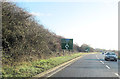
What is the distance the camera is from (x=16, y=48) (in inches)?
493

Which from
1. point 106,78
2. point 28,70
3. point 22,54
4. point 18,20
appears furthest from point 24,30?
point 106,78

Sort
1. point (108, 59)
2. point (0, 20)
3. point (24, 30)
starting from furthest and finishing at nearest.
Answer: point (108, 59), point (24, 30), point (0, 20)

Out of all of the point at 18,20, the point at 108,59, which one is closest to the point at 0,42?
the point at 18,20

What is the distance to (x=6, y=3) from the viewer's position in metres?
12.0

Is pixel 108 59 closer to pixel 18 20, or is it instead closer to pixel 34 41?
pixel 34 41

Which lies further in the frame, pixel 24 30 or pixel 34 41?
pixel 34 41

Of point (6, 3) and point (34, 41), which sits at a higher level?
point (6, 3)

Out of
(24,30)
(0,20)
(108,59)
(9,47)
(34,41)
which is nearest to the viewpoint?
(0,20)

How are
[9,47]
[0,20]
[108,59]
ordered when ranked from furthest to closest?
[108,59] → [9,47] → [0,20]

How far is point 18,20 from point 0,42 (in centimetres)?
195

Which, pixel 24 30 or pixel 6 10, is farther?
pixel 24 30

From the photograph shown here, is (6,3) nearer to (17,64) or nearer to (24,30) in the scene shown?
(24,30)

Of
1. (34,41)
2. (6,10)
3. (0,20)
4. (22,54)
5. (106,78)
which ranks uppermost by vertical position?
(6,10)

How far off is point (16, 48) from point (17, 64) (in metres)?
1.08
